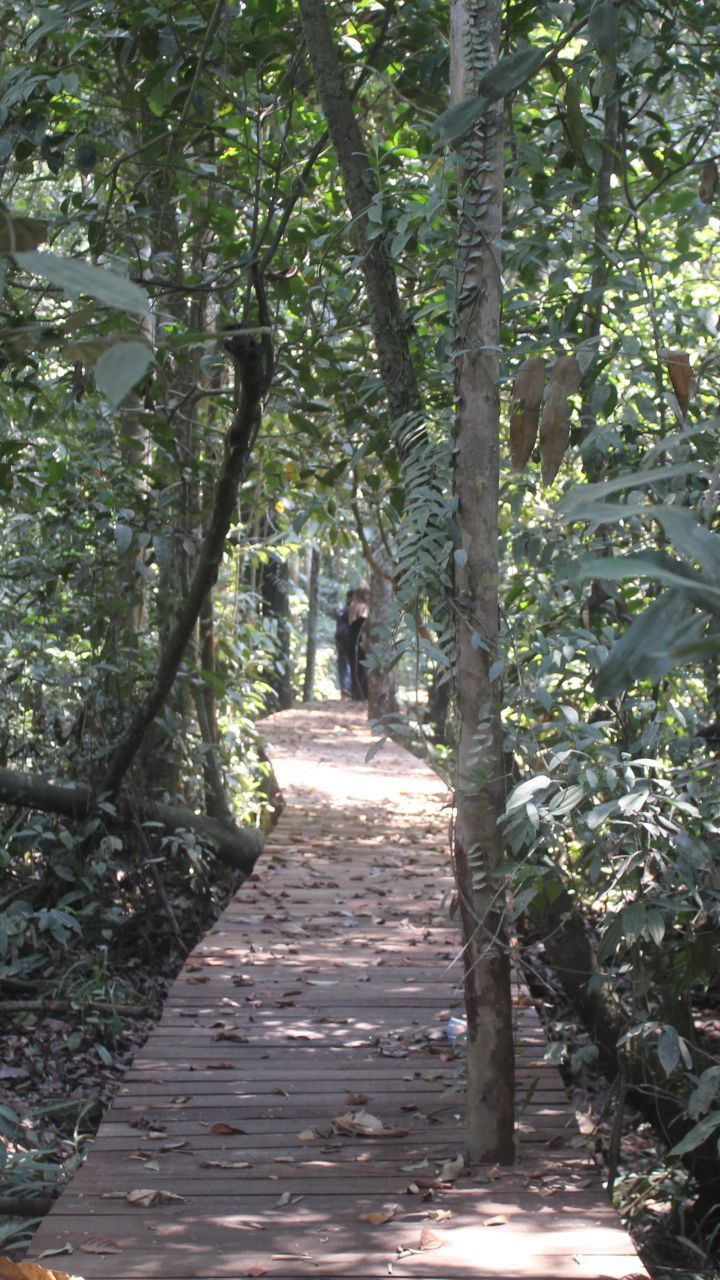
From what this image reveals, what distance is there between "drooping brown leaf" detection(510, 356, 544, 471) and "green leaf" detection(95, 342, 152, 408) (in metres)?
2.06

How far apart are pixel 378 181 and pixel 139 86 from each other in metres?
1.42

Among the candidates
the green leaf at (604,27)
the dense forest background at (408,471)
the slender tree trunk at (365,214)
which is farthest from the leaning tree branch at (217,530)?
the green leaf at (604,27)

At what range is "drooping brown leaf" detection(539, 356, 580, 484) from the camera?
2.76m

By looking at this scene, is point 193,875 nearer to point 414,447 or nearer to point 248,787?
point 248,787

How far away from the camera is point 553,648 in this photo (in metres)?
3.55

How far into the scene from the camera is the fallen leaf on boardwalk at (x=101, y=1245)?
2.71 meters

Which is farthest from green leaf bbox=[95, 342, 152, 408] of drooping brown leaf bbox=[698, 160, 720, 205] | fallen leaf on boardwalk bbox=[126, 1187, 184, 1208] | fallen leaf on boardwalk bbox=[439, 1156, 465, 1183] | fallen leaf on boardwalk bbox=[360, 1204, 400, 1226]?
drooping brown leaf bbox=[698, 160, 720, 205]

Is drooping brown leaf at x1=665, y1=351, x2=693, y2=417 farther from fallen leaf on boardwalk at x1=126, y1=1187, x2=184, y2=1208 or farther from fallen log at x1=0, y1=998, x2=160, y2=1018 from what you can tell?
fallen log at x1=0, y1=998, x2=160, y2=1018

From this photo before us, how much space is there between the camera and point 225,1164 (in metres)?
3.30

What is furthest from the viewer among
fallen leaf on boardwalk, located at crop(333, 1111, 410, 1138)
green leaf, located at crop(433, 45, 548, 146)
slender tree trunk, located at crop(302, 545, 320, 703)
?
slender tree trunk, located at crop(302, 545, 320, 703)

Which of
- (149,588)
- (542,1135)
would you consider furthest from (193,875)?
(542,1135)

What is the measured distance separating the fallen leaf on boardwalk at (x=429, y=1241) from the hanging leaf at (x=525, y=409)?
1.80 metres

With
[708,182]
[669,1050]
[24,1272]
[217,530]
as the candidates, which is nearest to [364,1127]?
[669,1050]

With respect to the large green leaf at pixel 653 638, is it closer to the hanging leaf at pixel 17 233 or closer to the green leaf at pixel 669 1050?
the hanging leaf at pixel 17 233
